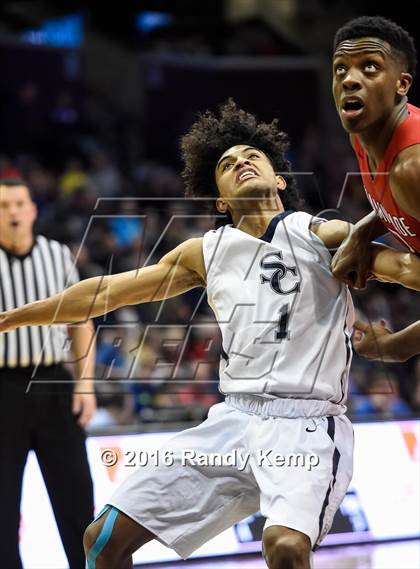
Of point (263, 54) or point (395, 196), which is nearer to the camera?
point (395, 196)

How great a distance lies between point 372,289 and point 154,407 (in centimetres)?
369

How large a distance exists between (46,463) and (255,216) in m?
1.69

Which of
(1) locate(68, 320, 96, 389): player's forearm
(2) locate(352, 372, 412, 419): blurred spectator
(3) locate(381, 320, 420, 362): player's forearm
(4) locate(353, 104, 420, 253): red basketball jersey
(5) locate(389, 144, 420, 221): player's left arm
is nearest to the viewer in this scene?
(5) locate(389, 144, 420, 221): player's left arm

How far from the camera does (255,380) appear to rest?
3.42 m

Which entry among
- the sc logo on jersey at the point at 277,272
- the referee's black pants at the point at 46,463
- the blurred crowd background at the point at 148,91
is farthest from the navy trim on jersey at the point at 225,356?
the blurred crowd background at the point at 148,91

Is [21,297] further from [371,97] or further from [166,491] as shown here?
[371,97]

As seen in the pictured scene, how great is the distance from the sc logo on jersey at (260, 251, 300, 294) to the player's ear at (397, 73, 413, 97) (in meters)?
0.72

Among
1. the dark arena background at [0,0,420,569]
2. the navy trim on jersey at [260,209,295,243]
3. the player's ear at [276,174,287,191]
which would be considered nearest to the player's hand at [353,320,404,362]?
the navy trim on jersey at [260,209,295,243]

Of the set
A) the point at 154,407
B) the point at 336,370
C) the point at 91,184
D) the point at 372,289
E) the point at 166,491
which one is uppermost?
the point at 91,184

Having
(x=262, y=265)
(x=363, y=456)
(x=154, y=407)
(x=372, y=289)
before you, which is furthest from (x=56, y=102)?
(x=262, y=265)

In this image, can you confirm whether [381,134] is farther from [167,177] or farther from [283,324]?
[167,177]

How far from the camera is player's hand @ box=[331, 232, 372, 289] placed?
3396 millimetres

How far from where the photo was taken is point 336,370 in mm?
3457

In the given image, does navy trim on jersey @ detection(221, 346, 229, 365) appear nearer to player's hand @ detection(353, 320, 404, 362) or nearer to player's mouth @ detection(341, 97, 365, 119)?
player's hand @ detection(353, 320, 404, 362)
